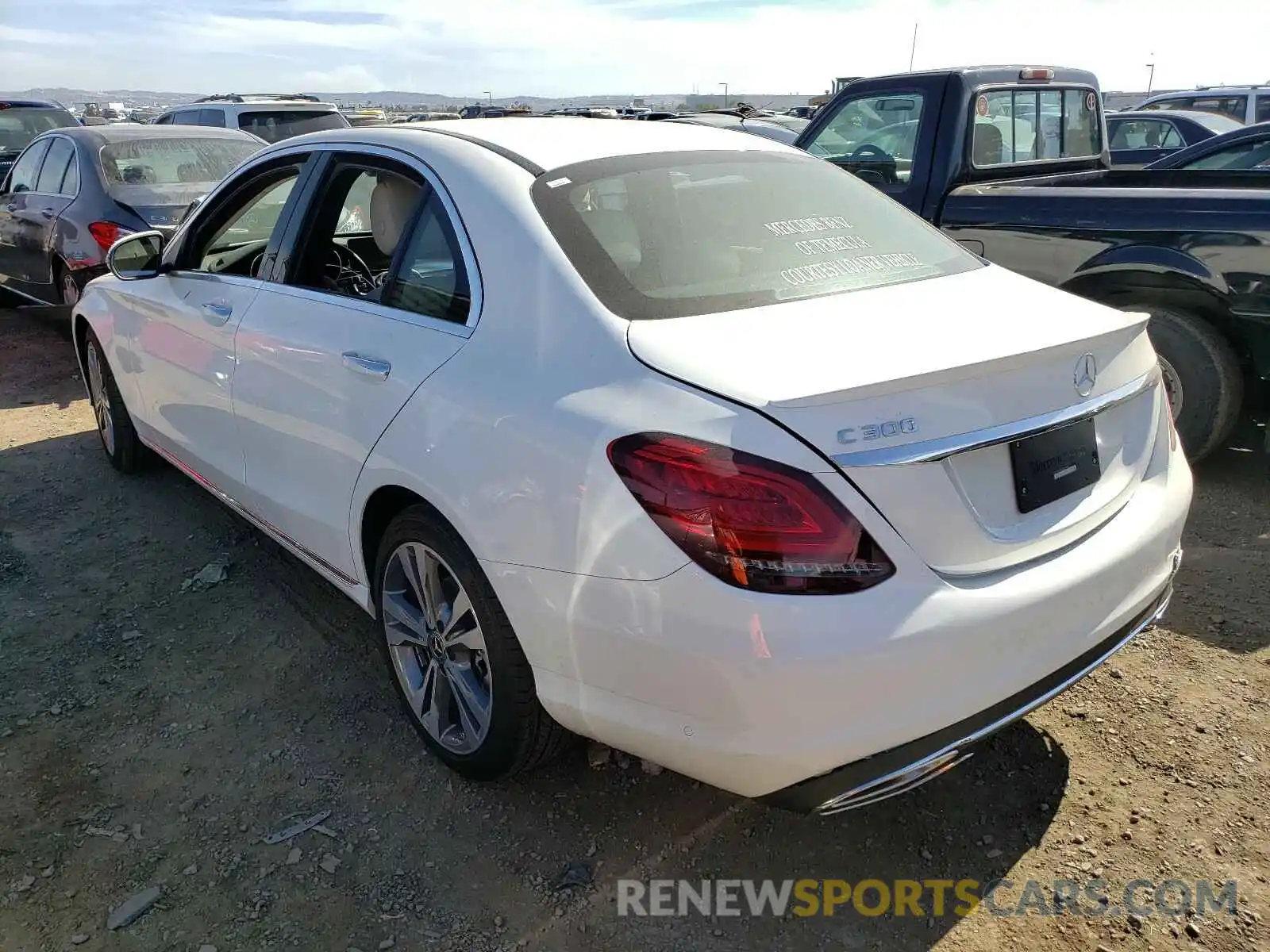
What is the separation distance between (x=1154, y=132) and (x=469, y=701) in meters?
12.8

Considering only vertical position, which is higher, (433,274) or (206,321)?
(433,274)

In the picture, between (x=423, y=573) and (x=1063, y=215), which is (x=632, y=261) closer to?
(x=423, y=573)

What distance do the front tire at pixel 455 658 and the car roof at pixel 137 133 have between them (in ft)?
20.4

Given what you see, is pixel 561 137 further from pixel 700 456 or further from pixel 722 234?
pixel 700 456

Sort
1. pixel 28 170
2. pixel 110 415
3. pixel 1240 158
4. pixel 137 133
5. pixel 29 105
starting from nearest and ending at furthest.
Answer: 1. pixel 110 415
2. pixel 137 133
3. pixel 1240 158
4. pixel 28 170
5. pixel 29 105

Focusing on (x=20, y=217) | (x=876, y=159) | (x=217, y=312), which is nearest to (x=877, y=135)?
(x=876, y=159)

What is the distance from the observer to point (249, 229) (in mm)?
4578

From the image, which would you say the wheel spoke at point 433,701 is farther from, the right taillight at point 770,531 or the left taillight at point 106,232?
the left taillight at point 106,232

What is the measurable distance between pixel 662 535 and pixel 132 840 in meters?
1.74

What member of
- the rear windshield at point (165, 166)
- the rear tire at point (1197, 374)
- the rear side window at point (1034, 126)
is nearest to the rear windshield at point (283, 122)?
the rear windshield at point (165, 166)

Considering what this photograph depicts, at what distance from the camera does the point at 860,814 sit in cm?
270

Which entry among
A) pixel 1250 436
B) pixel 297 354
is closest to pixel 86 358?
pixel 297 354

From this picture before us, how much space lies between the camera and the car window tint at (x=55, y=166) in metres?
7.66

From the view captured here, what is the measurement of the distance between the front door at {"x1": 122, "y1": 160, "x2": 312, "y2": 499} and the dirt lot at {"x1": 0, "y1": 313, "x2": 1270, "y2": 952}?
0.72 m
